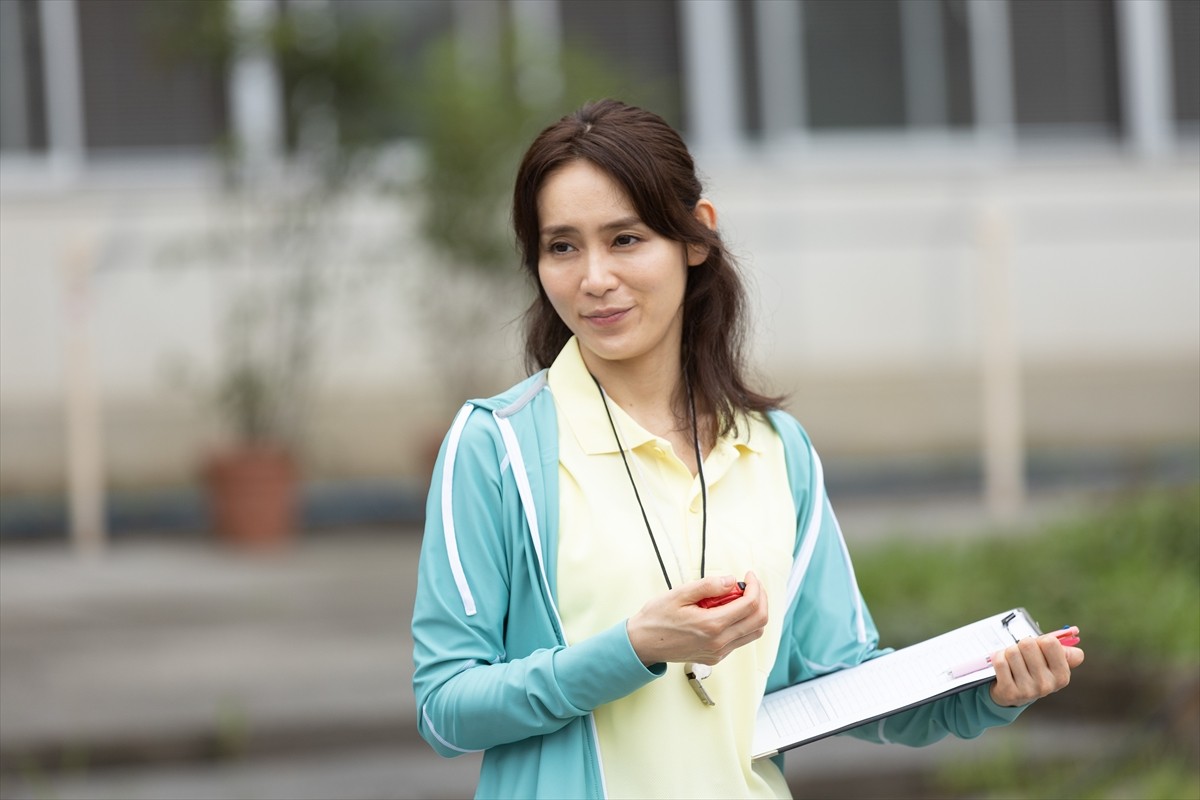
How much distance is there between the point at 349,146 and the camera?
894cm

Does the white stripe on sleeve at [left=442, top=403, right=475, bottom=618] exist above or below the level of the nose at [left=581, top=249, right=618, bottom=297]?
below

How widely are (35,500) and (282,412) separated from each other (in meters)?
1.64

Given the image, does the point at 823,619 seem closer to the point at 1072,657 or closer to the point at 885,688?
the point at 885,688

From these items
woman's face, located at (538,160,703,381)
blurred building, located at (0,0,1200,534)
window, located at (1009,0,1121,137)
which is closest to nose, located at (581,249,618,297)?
woman's face, located at (538,160,703,381)

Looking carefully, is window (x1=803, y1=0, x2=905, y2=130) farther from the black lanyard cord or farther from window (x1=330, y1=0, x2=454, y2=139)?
the black lanyard cord

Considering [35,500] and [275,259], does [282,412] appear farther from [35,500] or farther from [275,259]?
[35,500]

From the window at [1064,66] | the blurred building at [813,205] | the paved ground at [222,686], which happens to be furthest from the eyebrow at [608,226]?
the window at [1064,66]

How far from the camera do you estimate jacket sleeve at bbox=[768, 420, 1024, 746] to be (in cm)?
218

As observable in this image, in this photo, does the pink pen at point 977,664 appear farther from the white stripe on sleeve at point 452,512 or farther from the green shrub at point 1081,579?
the green shrub at point 1081,579

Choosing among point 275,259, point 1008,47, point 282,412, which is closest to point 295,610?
point 282,412

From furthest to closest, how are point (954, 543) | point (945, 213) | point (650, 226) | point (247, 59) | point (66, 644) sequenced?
point (945, 213), point (247, 59), point (954, 543), point (66, 644), point (650, 226)

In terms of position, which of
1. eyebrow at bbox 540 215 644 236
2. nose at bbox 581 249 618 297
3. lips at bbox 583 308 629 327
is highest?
eyebrow at bbox 540 215 644 236

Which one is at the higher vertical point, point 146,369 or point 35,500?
point 146,369

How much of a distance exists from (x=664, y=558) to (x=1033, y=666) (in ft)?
1.63
